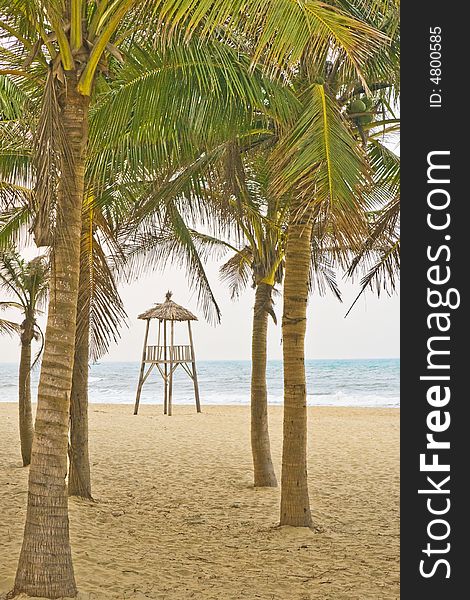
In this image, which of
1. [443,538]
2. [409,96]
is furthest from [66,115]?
[443,538]

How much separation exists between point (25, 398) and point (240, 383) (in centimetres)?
3623

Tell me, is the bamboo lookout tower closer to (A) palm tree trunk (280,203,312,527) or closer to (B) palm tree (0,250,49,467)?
(B) palm tree (0,250,49,467)

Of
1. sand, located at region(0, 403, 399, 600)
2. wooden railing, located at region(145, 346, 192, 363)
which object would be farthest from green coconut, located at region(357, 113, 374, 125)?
wooden railing, located at region(145, 346, 192, 363)

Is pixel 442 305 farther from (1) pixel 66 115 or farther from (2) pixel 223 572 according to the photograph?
(2) pixel 223 572

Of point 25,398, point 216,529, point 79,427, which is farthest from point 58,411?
point 25,398

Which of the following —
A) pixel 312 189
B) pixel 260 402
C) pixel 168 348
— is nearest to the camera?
pixel 312 189

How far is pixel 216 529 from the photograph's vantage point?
701cm

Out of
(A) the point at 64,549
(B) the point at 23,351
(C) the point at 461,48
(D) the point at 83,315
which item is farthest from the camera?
(B) the point at 23,351

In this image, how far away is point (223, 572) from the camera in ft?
18.4

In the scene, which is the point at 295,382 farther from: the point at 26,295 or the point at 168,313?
the point at 168,313

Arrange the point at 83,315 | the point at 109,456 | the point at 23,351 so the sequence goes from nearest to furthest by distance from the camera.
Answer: the point at 83,315 → the point at 23,351 → the point at 109,456

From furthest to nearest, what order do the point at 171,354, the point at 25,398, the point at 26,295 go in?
the point at 171,354
the point at 26,295
the point at 25,398

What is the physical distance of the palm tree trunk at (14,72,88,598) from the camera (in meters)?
4.60

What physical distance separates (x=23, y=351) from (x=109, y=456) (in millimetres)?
2171
